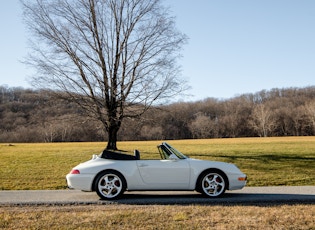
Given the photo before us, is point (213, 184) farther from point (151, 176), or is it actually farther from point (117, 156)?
point (117, 156)

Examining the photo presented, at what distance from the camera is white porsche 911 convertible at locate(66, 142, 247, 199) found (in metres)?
8.13

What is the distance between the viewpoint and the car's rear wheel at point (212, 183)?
8.28 metres

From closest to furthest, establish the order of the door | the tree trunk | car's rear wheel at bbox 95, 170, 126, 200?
1. car's rear wheel at bbox 95, 170, 126, 200
2. the door
3. the tree trunk

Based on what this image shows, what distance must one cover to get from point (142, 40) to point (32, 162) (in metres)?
8.95

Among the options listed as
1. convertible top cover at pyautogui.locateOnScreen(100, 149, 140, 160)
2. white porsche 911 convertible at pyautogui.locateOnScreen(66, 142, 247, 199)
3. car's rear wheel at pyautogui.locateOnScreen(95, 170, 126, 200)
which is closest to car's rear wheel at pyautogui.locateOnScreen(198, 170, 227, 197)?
white porsche 911 convertible at pyautogui.locateOnScreen(66, 142, 247, 199)

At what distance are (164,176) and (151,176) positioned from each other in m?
0.30

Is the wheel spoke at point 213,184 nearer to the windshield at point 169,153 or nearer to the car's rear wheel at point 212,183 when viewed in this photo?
the car's rear wheel at point 212,183

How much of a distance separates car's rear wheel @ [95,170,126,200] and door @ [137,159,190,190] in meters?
0.51

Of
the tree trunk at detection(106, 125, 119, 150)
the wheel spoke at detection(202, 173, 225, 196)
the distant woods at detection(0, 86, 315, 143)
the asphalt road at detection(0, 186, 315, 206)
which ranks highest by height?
the distant woods at detection(0, 86, 315, 143)

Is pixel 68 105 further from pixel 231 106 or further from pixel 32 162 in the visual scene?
pixel 231 106

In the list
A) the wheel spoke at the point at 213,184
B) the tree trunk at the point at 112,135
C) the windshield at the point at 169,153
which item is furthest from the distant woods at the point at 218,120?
the wheel spoke at the point at 213,184

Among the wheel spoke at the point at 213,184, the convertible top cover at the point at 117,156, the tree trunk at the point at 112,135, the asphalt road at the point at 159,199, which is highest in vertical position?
the tree trunk at the point at 112,135

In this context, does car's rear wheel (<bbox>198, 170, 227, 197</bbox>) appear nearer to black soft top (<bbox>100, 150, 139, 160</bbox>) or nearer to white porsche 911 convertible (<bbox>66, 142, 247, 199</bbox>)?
white porsche 911 convertible (<bbox>66, 142, 247, 199</bbox>)

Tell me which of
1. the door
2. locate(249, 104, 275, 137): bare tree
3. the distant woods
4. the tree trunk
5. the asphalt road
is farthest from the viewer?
locate(249, 104, 275, 137): bare tree
